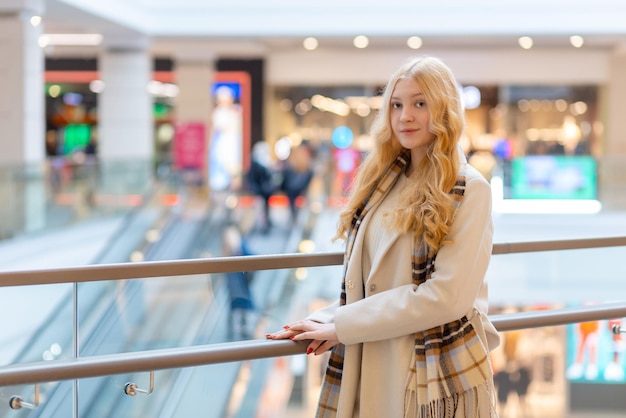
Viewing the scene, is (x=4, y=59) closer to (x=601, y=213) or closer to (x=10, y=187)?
(x=10, y=187)

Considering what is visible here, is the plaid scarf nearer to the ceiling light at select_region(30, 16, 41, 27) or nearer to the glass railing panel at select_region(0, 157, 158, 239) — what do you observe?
the glass railing panel at select_region(0, 157, 158, 239)

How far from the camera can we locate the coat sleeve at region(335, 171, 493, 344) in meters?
2.50

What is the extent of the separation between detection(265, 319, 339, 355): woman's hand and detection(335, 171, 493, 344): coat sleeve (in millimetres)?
123

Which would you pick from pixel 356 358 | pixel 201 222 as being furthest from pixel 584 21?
pixel 356 358

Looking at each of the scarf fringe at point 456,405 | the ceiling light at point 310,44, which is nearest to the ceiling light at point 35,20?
the ceiling light at point 310,44

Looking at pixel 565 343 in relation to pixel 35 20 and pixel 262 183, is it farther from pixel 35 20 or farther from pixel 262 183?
pixel 35 20

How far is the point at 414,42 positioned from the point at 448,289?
765 inches

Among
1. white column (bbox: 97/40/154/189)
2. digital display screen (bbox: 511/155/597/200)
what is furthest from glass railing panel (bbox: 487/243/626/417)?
white column (bbox: 97/40/154/189)

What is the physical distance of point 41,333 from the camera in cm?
386

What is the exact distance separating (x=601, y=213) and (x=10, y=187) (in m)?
10.7

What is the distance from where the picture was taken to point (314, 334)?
2.74 meters

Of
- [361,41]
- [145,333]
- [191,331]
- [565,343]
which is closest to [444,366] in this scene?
[145,333]

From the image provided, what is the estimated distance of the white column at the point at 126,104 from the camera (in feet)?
64.7

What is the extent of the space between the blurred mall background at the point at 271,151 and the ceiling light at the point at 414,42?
0.09 meters
